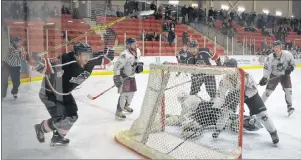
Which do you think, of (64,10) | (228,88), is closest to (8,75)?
(64,10)

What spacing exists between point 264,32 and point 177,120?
3.47 ft

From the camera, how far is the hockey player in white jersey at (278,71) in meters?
2.24

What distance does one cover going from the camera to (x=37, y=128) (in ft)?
5.35

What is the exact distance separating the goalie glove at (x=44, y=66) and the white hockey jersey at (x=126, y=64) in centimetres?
64

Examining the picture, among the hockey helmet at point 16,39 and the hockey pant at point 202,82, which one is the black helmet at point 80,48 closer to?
the hockey helmet at point 16,39

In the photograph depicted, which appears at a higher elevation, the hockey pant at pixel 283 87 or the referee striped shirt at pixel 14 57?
the referee striped shirt at pixel 14 57

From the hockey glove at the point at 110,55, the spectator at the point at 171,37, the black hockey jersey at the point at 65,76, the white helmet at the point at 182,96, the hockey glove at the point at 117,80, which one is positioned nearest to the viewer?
the black hockey jersey at the point at 65,76

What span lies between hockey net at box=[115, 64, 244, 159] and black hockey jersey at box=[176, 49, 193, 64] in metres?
0.42

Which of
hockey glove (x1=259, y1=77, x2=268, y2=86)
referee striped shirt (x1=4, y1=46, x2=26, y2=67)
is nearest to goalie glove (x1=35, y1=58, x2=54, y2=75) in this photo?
referee striped shirt (x1=4, y1=46, x2=26, y2=67)

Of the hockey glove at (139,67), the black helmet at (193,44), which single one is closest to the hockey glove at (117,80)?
the hockey glove at (139,67)

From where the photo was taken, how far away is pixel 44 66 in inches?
60.2

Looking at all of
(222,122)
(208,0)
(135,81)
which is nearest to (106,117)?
(135,81)

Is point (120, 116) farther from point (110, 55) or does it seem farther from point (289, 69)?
point (289, 69)

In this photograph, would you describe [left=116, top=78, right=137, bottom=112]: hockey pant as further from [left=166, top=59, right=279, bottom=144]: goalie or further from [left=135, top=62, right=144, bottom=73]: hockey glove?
[left=166, top=59, right=279, bottom=144]: goalie
